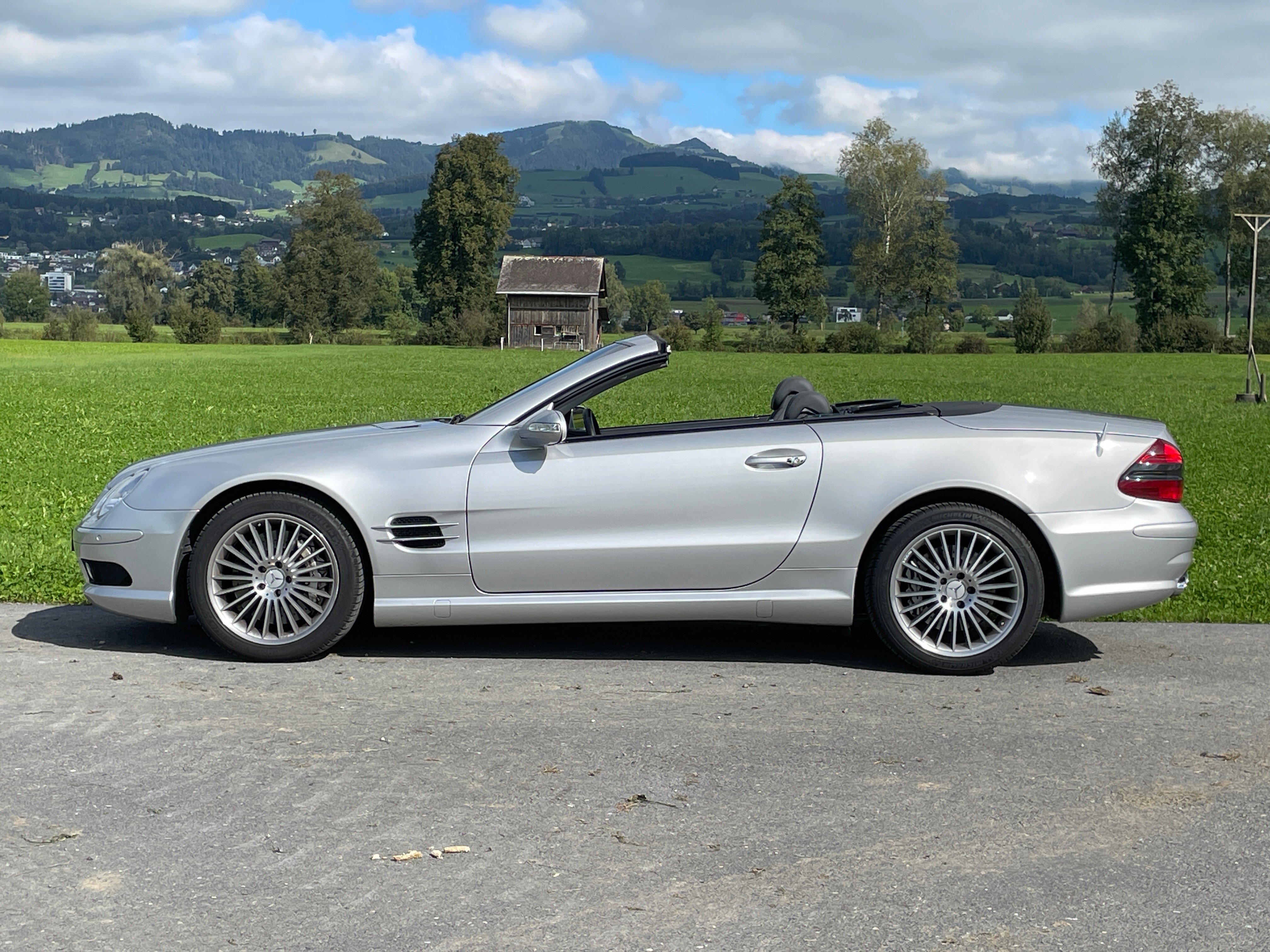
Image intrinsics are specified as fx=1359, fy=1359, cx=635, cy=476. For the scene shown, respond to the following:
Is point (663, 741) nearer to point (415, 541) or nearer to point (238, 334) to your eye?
point (415, 541)

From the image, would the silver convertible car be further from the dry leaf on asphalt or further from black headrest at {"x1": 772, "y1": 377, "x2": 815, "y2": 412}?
the dry leaf on asphalt

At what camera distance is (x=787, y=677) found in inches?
243

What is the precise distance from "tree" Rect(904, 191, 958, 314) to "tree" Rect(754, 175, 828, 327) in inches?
262

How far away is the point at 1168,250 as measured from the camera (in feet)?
282

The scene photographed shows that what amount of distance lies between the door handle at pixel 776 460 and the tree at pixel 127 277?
134753 mm

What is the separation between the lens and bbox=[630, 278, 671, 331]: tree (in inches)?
5664

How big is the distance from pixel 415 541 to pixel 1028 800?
302 centimetres

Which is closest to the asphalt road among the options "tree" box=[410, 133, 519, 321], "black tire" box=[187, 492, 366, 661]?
"black tire" box=[187, 492, 366, 661]

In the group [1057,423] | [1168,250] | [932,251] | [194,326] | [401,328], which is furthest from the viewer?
[401,328]

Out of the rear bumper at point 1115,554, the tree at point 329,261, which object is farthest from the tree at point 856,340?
the rear bumper at point 1115,554

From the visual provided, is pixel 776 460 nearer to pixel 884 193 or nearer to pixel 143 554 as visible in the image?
pixel 143 554

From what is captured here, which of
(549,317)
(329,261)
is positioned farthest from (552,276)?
(329,261)

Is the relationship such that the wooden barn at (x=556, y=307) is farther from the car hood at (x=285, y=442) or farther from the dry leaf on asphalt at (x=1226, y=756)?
the dry leaf on asphalt at (x=1226, y=756)

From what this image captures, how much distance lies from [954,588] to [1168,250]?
287ft
